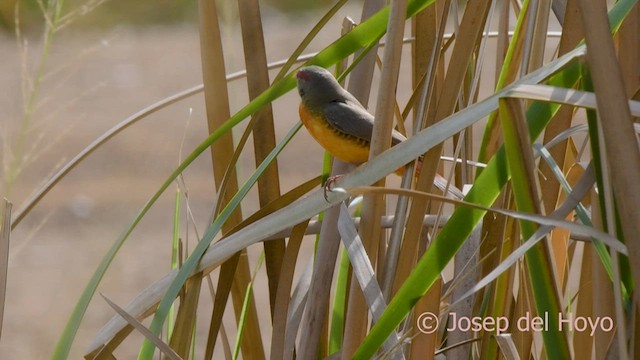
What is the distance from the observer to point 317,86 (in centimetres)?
109

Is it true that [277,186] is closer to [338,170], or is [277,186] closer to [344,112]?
[338,170]

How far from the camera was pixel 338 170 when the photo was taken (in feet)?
2.98

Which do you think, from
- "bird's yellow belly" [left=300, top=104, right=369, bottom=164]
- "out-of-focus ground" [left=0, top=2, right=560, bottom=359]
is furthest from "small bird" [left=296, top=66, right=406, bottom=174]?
"out-of-focus ground" [left=0, top=2, right=560, bottom=359]

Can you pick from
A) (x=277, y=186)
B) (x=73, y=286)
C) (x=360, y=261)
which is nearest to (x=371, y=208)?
(x=360, y=261)

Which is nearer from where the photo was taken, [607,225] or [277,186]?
[607,225]

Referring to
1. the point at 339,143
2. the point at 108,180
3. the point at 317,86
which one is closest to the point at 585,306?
the point at 339,143

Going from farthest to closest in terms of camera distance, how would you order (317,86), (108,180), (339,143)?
(108,180) < (317,86) < (339,143)

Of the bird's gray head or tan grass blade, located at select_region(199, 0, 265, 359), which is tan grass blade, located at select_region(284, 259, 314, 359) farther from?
the bird's gray head

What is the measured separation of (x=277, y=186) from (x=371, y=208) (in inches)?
6.9

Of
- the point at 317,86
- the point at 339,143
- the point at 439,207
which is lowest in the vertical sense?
the point at 439,207

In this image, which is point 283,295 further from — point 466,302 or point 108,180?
point 108,180

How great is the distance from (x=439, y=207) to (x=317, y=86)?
0.35m

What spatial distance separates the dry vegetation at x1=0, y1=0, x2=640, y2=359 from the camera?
1.73 feet

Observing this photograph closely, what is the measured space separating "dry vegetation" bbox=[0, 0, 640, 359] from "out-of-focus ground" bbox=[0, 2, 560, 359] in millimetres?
1366
